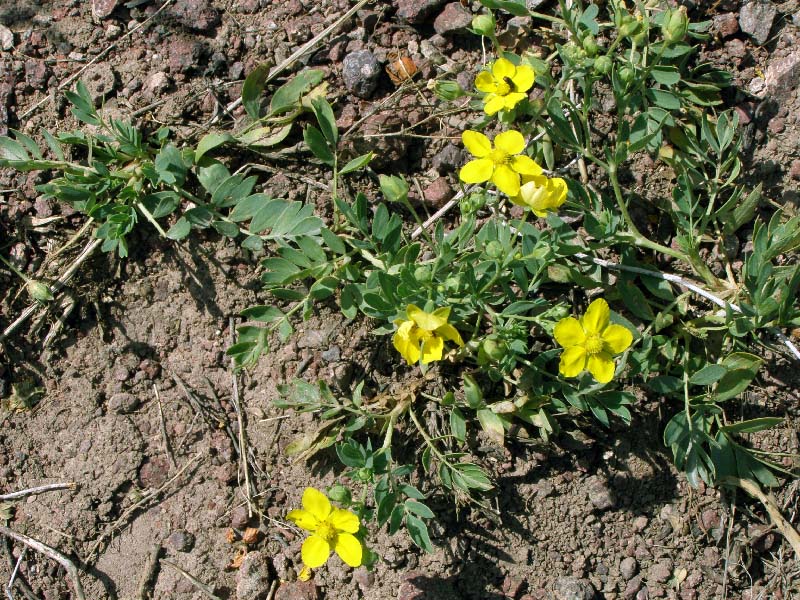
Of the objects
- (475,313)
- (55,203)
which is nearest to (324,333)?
(475,313)

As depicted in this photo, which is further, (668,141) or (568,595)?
(668,141)

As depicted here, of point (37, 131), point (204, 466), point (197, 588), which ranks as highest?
point (37, 131)

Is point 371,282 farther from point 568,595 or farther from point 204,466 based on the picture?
point 568,595

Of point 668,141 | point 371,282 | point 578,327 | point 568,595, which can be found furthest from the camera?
point 668,141

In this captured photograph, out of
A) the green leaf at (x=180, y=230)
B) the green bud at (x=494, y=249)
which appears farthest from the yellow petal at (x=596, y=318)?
the green leaf at (x=180, y=230)

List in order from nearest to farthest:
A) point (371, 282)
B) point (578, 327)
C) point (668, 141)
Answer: point (578, 327), point (371, 282), point (668, 141)

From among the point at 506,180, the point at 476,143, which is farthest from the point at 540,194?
the point at 476,143

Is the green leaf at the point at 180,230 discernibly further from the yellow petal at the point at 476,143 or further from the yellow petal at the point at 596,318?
the yellow petal at the point at 596,318
